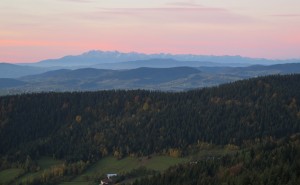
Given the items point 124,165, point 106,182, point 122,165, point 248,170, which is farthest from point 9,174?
point 248,170

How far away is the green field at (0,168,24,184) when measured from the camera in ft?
603

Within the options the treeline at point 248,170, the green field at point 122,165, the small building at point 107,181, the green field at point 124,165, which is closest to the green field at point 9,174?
the green field at point 122,165

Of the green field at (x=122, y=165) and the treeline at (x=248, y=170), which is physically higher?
the treeline at (x=248, y=170)

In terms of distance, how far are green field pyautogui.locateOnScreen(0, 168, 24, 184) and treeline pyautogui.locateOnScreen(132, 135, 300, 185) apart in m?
74.0

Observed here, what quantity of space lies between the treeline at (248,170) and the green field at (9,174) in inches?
2914

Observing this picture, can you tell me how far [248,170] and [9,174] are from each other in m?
113

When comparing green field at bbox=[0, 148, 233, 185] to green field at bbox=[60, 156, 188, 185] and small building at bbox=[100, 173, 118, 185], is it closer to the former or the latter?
green field at bbox=[60, 156, 188, 185]

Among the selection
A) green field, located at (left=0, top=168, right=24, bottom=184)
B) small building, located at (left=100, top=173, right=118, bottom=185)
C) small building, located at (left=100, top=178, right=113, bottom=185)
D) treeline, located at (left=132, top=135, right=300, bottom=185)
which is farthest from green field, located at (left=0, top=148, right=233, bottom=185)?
treeline, located at (left=132, top=135, right=300, bottom=185)

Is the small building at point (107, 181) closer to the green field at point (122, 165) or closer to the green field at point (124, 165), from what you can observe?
the green field at point (122, 165)

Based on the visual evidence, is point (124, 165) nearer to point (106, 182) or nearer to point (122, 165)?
point (122, 165)

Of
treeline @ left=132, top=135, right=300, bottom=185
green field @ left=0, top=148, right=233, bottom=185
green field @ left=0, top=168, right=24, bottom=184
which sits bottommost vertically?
green field @ left=0, top=168, right=24, bottom=184

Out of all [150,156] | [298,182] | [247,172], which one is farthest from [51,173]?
Answer: [298,182]

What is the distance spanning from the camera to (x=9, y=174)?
19212 centimetres

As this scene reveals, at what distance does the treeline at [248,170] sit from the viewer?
10100 centimetres
